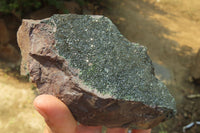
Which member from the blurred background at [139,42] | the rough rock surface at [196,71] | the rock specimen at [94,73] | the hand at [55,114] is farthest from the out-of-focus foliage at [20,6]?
the rough rock surface at [196,71]

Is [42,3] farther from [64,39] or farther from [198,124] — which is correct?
[198,124]

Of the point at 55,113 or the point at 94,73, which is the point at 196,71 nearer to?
the point at 94,73

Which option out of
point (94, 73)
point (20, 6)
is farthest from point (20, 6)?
point (94, 73)

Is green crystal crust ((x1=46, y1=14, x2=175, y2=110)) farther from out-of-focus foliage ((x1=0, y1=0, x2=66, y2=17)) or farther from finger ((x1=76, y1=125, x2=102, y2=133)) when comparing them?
out-of-focus foliage ((x1=0, y1=0, x2=66, y2=17))

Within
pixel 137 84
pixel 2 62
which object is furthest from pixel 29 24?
pixel 2 62

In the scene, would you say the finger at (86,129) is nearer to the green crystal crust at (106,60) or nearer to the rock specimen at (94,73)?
the rock specimen at (94,73)

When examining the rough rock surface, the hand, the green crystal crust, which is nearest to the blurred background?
the rough rock surface
